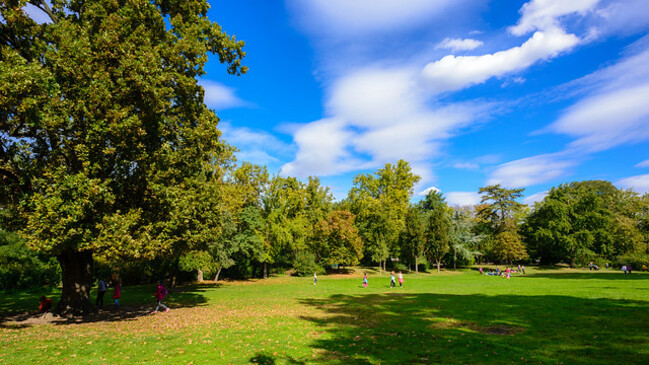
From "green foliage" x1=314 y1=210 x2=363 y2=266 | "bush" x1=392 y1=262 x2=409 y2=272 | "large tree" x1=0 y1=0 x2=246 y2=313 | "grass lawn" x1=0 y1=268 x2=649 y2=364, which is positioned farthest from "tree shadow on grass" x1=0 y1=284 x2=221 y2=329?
"bush" x1=392 y1=262 x2=409 y2=272

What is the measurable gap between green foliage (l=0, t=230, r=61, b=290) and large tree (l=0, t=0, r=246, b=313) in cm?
2431

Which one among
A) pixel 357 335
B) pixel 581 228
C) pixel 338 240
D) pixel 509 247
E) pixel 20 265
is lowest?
pixel 357 335

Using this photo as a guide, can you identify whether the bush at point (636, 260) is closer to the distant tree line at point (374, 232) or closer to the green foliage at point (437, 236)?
the distant tree line at point (374, 232)

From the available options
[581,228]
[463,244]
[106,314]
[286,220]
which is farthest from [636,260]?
[106,314]

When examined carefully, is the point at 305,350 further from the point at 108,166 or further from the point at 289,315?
the point at 108,166

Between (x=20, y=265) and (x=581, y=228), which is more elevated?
(x=581, y=228)

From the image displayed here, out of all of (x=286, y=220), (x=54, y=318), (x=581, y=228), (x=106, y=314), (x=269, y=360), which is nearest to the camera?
(x=269, y=360)

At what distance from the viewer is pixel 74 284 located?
18.2 m

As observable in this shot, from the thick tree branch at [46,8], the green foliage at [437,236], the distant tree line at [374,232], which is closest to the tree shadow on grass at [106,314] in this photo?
the distant tree line at [374,232]

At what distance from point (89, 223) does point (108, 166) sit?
8.80ft

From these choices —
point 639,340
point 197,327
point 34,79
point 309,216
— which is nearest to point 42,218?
point 34,79

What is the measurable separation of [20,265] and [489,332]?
4259 centimetres

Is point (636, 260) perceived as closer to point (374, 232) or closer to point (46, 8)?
point (374, 232)

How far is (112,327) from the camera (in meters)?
15.6
